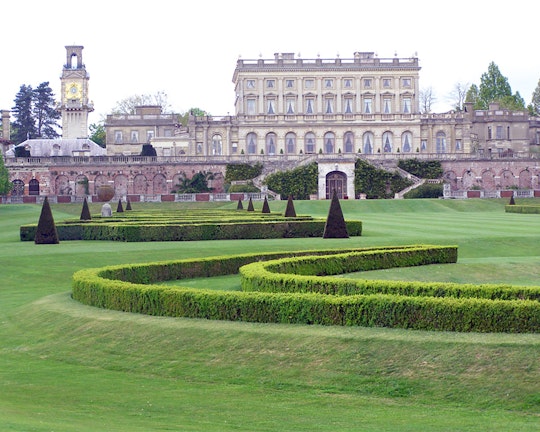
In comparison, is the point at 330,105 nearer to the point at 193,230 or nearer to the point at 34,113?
the point at 34,113

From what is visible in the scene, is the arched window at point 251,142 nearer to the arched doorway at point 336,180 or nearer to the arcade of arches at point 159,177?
the arcade of arches at point 159,177

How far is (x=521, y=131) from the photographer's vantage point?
401 ft

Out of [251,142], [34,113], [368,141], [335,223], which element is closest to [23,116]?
[34,113]

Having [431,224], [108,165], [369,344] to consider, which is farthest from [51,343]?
[108,165]

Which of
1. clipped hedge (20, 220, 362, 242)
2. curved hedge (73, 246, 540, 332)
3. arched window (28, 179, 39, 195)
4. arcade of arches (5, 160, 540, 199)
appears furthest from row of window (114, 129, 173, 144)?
curved hedge (73, 246, 540, 332)

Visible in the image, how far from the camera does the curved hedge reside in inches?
672

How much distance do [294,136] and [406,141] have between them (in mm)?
12817

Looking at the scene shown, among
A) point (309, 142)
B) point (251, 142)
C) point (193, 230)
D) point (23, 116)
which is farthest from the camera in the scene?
point (23, 116)

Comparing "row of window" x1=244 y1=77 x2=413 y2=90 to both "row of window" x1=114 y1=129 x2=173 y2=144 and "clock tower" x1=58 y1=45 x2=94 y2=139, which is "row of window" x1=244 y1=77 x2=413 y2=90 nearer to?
"row of window" x1=114 y1=129 x2=173 y2=144

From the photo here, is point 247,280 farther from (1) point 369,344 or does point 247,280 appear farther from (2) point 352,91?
(2) point 352,91

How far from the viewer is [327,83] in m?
122

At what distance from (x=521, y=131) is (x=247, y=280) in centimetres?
10399

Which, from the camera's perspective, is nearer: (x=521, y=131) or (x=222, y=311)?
(x=222, y=311)

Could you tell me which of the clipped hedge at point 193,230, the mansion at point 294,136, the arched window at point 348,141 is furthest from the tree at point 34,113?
the clipped hedge at point 193,230
